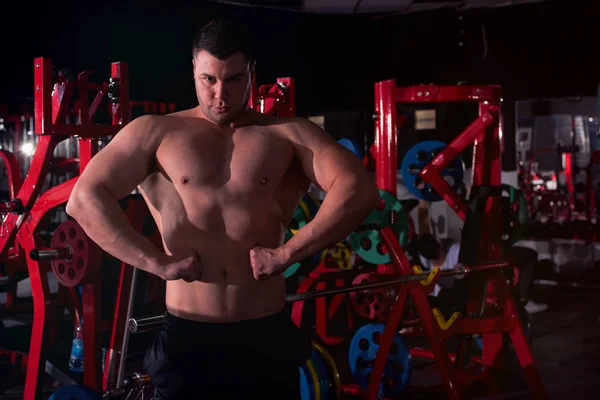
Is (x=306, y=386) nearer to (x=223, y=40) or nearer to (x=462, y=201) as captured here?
(x=462, y=201)

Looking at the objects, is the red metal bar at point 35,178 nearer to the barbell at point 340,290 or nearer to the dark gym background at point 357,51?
the barbell at point 340,290

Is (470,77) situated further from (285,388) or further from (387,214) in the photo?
(285,388)

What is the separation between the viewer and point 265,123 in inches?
51.8

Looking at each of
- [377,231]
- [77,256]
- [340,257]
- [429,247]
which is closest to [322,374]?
[377,231]

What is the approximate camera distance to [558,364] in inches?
138

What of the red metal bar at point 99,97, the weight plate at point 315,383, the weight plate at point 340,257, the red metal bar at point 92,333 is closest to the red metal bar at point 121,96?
the red metal bar at point 99,97

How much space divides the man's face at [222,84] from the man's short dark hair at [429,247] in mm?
3337

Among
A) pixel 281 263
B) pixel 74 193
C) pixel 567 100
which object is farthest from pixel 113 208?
pixel 567 100

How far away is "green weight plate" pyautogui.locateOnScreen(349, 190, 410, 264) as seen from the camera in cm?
271

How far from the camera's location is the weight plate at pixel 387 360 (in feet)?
9.27

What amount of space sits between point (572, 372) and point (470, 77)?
396 cm

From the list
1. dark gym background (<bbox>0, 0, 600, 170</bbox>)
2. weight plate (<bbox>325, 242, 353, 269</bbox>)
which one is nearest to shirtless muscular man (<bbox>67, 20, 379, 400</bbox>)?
weight plate (<bbox>325, 242, 353, 269</bbox>)

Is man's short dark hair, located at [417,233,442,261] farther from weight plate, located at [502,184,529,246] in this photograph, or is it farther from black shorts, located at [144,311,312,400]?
black shorts, located at [144,311,312,400]

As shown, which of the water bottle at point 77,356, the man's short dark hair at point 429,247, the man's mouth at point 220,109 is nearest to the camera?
the man's mouth at point 220,109
